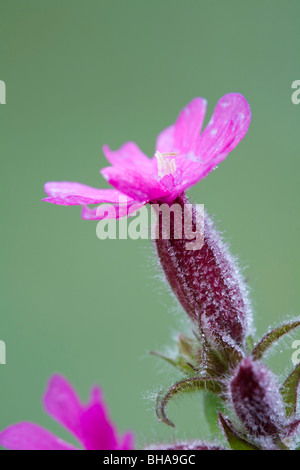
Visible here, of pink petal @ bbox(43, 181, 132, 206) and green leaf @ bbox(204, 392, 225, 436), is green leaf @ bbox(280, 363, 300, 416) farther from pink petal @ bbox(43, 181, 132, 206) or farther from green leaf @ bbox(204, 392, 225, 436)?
pink petal @ bbox(43, 181, 132, 206)

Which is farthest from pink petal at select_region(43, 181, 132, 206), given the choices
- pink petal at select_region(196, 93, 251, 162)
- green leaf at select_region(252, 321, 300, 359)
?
green leaf at select_region(252, 321, 300, 359)

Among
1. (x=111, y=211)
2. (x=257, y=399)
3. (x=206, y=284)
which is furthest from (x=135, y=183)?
(x=257, y=399)

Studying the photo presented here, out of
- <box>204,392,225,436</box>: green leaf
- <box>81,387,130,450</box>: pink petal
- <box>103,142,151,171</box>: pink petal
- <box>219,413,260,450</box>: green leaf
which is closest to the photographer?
<box>81,387,130,450</box>: pink petal

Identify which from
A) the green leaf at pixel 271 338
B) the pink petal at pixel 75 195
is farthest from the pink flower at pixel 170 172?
the green leaf at pixel 271 338

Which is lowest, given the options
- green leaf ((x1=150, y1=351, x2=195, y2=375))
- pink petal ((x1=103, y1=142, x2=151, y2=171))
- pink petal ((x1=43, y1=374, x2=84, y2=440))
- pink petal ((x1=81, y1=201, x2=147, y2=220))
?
pink petal ((x1=43, y1=374, x2=84, y2=440))

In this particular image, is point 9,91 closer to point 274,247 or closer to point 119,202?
point 274,247

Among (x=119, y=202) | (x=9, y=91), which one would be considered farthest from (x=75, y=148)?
(x=119, y=202)
